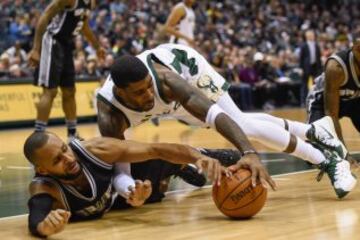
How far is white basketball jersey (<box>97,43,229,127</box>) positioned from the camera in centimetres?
474

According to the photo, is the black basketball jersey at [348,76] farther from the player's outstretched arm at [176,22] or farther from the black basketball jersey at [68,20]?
the player's outstretched arm at [176,22]

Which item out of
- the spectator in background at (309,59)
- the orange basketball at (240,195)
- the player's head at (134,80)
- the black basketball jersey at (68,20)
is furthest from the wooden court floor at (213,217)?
the spectator in background at (309,59)

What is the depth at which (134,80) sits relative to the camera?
4238 millimetres

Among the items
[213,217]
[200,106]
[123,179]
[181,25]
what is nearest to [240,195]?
[213,217]

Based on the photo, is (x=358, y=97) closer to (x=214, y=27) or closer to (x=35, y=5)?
(x=35, y=5)

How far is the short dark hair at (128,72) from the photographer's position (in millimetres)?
4223

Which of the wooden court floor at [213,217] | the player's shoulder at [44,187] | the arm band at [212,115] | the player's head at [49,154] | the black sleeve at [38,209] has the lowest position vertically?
the wooden court floor at [213,217]

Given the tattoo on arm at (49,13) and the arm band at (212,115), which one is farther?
the tattoo on arm at (49,13)

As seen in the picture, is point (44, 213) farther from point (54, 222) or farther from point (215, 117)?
point (215, 117)

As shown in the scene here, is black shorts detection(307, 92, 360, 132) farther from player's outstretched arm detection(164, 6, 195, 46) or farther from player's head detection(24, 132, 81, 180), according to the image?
player's outstretched arm detection(164, 6, 195, 46)

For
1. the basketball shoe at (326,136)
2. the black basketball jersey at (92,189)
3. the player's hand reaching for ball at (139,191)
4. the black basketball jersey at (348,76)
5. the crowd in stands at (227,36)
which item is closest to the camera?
the player's hand reaching for ball at (139,191)

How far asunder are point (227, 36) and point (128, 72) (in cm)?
1611

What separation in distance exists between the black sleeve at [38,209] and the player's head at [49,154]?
0.47 feet

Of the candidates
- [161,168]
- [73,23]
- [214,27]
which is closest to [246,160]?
[161,168]
